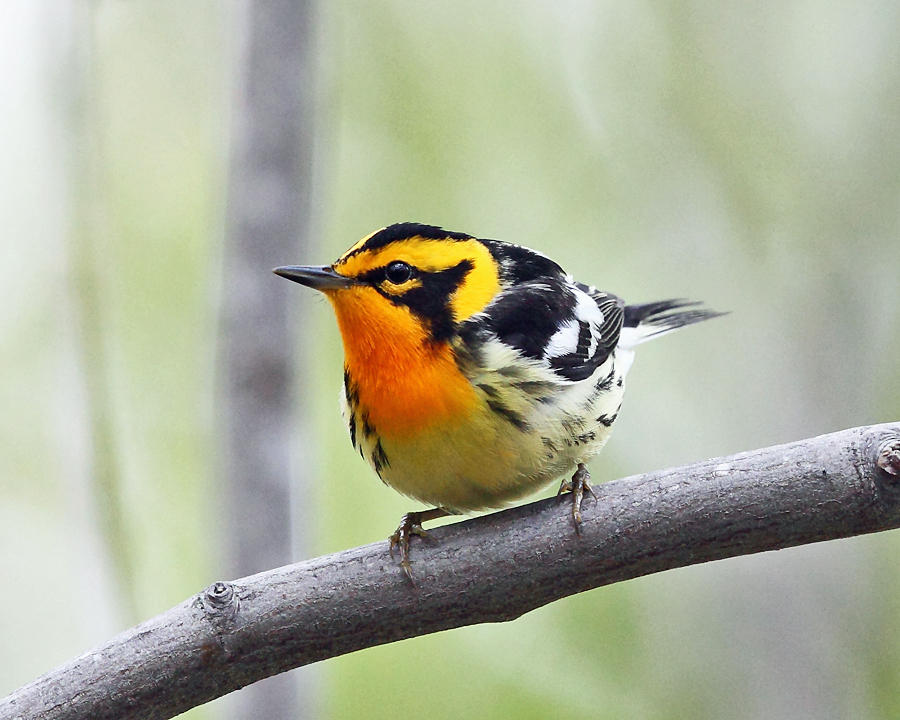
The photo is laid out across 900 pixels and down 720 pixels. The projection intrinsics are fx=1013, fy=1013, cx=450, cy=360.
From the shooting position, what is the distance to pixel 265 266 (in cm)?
338

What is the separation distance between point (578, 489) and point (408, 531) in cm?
45

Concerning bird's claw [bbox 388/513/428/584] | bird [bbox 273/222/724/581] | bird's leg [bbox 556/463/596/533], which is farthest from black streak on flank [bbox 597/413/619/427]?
bird's claw [bbox 388/513/428/584]

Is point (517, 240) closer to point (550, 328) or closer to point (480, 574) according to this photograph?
point (550, 328)

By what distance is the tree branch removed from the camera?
7.16 feet

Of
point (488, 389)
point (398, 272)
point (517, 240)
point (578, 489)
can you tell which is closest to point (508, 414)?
point (488, 389)

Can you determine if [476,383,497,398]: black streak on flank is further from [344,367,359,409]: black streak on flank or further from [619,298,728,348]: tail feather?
[619,298,728,348]: tail feather

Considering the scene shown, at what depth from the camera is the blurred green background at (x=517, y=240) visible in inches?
151

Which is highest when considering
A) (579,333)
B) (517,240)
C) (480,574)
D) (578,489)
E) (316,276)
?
(517,240)

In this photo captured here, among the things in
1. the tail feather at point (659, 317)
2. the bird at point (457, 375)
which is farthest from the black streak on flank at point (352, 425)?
the tail feather at point (659, 317)

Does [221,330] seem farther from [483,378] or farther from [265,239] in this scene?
[483,378]

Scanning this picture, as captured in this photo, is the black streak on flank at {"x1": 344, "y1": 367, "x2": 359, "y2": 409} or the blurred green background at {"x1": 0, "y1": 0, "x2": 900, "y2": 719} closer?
the black streak on flank at {"x1": 344, "y1": 367, "x2": 359, "y2": 409}

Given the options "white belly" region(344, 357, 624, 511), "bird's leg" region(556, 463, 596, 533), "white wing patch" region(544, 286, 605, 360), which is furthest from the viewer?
"white wing patch" region(544, 286, 605, 360)

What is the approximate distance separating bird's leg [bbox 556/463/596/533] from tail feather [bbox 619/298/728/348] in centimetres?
145

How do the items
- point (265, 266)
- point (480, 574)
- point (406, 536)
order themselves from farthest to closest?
1. point (265, 266)
2. point (406, 536)
3. point (480, 574)
